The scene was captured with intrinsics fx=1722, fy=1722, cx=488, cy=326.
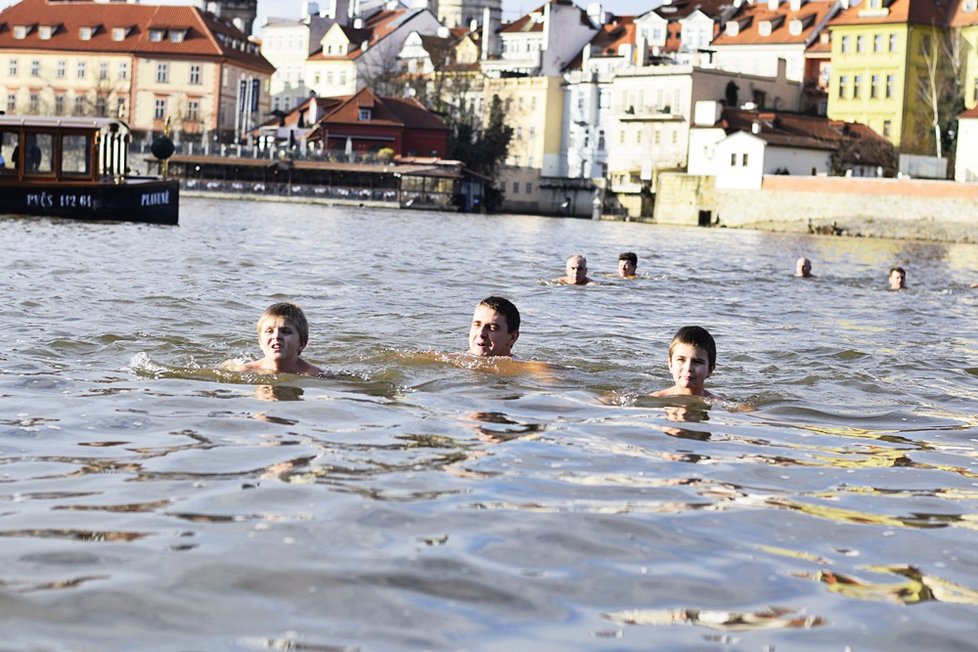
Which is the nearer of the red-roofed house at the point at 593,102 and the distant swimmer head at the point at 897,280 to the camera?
the distant swimmer head at the point at 897,280

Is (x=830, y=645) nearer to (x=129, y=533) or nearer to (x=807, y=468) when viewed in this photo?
(x=129, y=533)

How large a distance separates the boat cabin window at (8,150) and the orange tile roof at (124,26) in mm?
69463

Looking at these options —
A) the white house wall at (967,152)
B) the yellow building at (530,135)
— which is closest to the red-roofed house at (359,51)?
the yellow building at (530,135)

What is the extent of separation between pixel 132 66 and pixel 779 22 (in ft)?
130

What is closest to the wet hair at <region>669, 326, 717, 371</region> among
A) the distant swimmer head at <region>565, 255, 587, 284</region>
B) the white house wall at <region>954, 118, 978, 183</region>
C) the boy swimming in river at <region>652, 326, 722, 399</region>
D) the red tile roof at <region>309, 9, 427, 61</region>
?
the boy swimming in river at <region>652, 326, 722, 399</region>

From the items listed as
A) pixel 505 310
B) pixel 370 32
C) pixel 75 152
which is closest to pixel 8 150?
pixel 75 152

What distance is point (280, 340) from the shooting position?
9.55m

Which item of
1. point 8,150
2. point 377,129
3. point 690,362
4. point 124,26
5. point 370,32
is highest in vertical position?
point 370,32

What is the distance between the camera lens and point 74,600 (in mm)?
4523

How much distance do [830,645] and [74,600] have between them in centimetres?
198

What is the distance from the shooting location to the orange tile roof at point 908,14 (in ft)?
270

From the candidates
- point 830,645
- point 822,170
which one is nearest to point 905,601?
point 830,645

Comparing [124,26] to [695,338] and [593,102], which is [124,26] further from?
[695,338]

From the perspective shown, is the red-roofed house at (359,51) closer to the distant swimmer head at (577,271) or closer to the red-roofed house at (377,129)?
the red-roofed house at (377,129)
